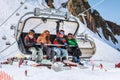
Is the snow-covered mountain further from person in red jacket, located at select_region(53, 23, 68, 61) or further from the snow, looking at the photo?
person in red jacket, located at select_region(53, 23, 68, 61)

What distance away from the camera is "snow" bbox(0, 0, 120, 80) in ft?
27.3

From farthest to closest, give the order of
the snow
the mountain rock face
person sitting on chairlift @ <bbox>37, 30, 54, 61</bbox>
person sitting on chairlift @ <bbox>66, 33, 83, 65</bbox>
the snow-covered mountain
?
Result: 1. the mountain rock face
2. the snow-covered mountain
3. person sitting on chairlift @ <bbox>66, 33, 83, 65</bbox>
4. person sitting on chairlift @ <bbox>37, 30, 54, 61</bbox>
5. the snow

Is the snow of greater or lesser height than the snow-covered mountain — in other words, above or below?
below

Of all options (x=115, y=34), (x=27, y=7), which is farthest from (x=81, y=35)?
(x=115, y=34)

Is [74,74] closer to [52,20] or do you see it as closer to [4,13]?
[52,20]

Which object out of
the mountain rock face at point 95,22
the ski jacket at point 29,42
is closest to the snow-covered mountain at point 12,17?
the mountain rock face at point 95,22

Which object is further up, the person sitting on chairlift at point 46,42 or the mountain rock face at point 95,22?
the mountain rock face at point 95,22

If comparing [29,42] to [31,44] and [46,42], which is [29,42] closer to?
[31,44]

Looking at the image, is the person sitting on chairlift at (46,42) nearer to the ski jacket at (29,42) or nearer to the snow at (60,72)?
the ski jacket at (29,42)

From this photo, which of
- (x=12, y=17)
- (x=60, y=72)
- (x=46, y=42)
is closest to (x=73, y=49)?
(x=46, y=42)

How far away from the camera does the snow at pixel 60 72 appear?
831 centimetres

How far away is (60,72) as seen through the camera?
9.26 m

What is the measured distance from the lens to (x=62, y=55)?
46.4 feet

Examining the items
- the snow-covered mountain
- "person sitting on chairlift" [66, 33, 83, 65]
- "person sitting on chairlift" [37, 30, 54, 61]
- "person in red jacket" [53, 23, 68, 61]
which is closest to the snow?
the snow-covered mountain
